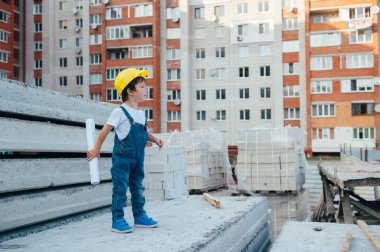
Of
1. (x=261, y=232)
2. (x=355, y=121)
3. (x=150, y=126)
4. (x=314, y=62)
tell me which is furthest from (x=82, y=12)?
(x=261, y=232)

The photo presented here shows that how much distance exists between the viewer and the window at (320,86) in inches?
1555

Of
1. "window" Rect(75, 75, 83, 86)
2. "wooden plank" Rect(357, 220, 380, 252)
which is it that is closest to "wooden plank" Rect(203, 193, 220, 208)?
"wooden plank" Rect(357, 220, 380, 252)

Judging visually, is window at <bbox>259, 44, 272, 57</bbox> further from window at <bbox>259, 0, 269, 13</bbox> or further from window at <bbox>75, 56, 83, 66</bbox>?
window at <bbox>75, 56, 83, 66</bbox>

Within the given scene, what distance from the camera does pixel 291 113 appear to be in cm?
4022

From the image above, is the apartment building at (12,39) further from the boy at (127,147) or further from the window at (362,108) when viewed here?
the boy at (127,147)

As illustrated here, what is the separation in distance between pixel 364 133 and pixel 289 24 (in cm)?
1200

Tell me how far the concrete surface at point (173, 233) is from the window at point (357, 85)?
1433 inches

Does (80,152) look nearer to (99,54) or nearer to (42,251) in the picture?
(42,251)

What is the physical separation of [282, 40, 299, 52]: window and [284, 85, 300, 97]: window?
11.3 ft

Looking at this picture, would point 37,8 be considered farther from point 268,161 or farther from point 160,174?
point 160,174

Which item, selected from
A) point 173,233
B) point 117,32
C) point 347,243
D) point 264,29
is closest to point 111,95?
point 117,32

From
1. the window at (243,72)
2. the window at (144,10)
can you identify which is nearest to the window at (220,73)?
the window at (243,72)

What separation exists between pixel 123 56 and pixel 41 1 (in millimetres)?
12298

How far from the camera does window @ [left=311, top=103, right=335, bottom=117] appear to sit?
39128mm
